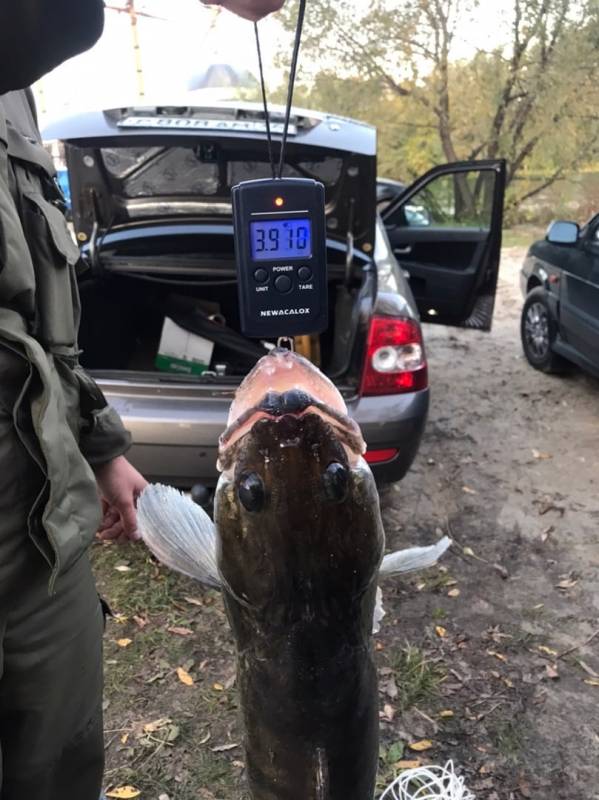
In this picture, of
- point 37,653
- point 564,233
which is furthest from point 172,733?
point 564,233

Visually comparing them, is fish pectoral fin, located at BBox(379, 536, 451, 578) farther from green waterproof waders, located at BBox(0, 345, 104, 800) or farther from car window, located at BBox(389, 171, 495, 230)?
car window, located at BBox(389, 171, 495, 230)

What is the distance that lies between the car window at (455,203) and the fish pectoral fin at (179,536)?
440 centimetres

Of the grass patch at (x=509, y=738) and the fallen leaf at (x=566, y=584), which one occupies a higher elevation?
the grass patch at (x=509, y=738)

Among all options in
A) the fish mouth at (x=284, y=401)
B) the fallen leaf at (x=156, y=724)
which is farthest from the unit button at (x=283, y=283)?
the fallen leaf at (x=156, y=724)

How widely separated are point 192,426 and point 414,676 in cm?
148

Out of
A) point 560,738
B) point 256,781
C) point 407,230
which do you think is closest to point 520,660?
point 560,738

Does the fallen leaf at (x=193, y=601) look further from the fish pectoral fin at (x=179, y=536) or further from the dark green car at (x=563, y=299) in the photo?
the dark green car at (x=563, y=299)

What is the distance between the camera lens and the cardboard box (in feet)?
15.5

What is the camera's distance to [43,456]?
54.1 inches

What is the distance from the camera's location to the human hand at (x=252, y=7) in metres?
1.49

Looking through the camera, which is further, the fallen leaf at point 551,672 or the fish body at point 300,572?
the fallen leaf at point 551,672

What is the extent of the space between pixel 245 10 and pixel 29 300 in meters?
0.76

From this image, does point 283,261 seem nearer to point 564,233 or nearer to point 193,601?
point 193,601

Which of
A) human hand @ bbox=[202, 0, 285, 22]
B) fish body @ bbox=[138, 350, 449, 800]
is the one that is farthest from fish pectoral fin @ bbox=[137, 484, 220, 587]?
human hand @ bbox=[202, 0, 285, 22]
